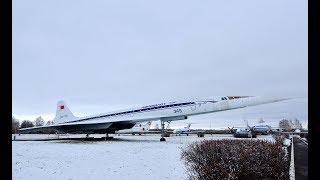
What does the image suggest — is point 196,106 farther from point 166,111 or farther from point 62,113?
point 62,113

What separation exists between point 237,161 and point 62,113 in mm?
43801

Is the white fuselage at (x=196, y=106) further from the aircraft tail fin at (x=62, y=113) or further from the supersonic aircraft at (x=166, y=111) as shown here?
the aircraft tail fin at (x=62, y=113)

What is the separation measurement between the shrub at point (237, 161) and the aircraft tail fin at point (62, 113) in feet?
136

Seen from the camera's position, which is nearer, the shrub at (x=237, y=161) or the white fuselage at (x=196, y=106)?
the shrub at (x=237, y=161)

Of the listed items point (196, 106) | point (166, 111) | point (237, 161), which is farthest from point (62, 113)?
point (237, 161)

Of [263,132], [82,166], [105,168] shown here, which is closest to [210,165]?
[105,168]

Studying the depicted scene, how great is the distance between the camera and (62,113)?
49.9 metres

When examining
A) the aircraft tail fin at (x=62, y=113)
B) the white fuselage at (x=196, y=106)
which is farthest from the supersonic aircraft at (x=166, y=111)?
the aircraft tail fin at (x=62, y=113)

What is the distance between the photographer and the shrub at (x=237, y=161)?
909 centimetres

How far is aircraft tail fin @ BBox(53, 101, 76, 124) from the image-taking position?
4943cm

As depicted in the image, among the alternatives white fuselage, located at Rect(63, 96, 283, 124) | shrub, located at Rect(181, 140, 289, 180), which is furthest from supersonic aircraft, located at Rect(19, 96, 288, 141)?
shrub, located at Rect(181, 140, 289, 180)
